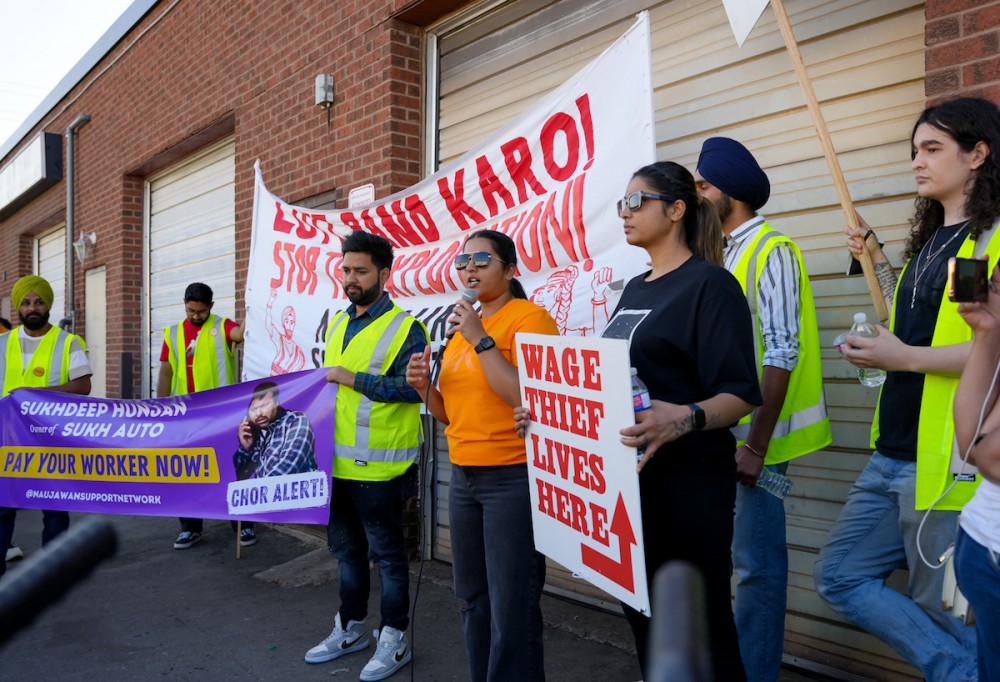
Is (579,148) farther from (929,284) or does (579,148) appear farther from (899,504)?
(899,504)

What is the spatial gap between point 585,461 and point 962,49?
6.57 feet

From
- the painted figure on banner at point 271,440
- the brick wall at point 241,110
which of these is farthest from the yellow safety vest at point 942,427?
the brick wall at point 241,110

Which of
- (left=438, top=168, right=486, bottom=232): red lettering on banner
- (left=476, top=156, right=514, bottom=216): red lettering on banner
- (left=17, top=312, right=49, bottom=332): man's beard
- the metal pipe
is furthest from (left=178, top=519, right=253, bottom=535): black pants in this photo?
the metal pipe

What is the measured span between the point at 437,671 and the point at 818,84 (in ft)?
10.8

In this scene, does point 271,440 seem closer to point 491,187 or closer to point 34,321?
point 491,187

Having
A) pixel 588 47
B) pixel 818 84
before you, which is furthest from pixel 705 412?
pixel 588 47

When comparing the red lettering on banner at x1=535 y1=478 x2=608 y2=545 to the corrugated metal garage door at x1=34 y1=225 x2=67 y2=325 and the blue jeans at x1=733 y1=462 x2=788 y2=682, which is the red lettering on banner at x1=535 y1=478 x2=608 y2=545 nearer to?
the blue jeans at x1=733 y1=462 x2=788 y2=682

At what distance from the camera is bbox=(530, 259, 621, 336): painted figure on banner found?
3.54 m

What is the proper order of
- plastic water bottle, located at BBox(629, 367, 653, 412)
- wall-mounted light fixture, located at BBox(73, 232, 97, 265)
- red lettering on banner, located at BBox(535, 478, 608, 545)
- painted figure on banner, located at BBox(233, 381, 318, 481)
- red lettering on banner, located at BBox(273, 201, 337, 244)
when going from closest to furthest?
1. plastic water bottle, located at BBox(629, 367, 653, 412)
2. red lettering on banner, located at BBox(535, 478, 608, 545)
3. painted figure on banner, located at BBox(233, 381, 318, 481)
4. red lettering on banner, located at BBox(273, 201, 337, 244)
5. wall-mounted light fixture, located at BBox(73, 232, 97, 265)

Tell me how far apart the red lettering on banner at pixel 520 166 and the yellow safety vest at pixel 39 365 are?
361 cm

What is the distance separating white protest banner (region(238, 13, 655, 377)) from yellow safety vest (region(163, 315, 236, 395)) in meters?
0.87

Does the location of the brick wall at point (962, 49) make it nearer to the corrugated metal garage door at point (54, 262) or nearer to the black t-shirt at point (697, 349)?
the black t-shirt at point (697, 349)

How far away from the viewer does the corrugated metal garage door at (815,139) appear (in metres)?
3.18

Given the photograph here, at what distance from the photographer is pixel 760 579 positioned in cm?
277
